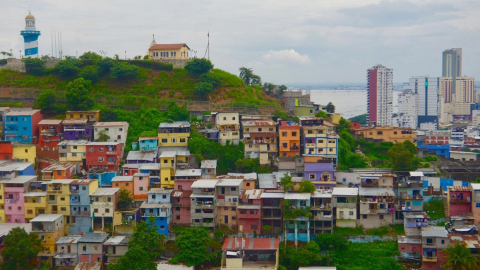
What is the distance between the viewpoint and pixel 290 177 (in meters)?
27.1

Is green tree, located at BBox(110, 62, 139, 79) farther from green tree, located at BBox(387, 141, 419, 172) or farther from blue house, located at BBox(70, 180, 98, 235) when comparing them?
green tree, located at BBox(387, 141, 419, 172)

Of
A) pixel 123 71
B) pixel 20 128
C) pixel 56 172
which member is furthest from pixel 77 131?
pixel 123 71

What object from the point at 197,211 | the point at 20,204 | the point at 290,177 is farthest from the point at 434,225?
the point at 20,204

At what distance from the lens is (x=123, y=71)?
125 feet

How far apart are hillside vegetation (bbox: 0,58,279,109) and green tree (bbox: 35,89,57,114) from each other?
1450 millimetres

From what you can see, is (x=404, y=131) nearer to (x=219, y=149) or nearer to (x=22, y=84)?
(x=219, y=149)

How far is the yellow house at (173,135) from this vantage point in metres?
30.9

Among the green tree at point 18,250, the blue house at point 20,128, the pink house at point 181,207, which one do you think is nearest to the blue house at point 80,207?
the green tree at point 18,250

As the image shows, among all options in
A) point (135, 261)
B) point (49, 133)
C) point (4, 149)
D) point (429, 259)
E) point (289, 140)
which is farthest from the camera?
point (49, 133)

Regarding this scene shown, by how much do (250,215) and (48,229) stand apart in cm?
809

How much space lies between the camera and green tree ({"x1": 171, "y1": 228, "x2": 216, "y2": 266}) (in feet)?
75.7

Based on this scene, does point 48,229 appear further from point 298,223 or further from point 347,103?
point 347,103

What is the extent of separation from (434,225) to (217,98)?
16.4 m

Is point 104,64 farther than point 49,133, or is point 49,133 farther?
point 104,64
